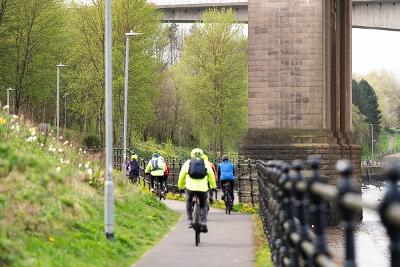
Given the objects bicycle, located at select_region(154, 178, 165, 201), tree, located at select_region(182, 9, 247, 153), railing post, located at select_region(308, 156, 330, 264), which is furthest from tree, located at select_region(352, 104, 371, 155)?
railing post, located at select_region(308, 156, 330, 264)

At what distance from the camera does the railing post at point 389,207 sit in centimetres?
251

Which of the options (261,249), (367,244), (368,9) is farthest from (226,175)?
(368,9)

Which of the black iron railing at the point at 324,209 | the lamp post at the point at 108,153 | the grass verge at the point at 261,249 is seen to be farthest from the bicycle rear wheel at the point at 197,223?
the black iron railing at the point at 324,209

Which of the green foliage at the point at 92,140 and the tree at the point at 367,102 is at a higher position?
the tree at the point at 367,102

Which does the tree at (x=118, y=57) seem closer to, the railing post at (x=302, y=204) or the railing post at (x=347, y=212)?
the railing post at (x=302, y=204)

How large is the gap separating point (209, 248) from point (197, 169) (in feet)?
4.78

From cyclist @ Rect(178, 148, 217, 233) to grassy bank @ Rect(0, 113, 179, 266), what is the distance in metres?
0.97

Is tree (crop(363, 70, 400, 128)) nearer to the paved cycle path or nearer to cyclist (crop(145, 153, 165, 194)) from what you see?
cyclist (crop(145, 153, 165, 194))

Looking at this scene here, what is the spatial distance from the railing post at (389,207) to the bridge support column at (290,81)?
31.6 metres

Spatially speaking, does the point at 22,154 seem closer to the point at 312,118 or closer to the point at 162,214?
the point at 162,214

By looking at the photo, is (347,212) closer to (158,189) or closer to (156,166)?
(156,166)

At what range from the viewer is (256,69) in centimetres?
3441

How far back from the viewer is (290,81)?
3419cm

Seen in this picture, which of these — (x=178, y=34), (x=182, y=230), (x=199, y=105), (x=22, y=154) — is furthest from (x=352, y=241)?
(x=178, y=34)
